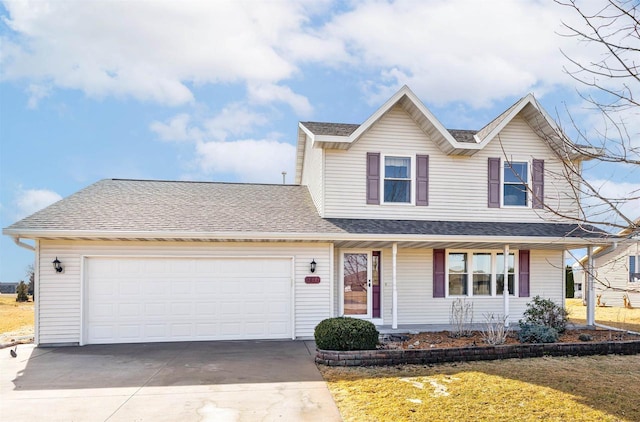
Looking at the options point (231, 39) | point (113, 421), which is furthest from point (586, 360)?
point (231, 39)

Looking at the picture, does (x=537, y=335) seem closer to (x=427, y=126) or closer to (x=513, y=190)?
(x=513, y=190)

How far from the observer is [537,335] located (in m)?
9.98

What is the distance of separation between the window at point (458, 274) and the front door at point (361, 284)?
221 centimetres

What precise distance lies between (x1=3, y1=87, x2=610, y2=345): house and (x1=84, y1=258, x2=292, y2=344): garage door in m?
0.03

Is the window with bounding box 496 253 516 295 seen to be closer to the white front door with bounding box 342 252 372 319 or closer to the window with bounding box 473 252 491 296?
the window with bounding box 473 252 491 296

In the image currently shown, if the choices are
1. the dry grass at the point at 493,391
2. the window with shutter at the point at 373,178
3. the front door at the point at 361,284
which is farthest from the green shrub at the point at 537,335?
the window with shutter at the point at 373,178

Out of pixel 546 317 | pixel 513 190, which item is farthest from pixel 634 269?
pixel 546 317

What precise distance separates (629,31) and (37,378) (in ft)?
32.6

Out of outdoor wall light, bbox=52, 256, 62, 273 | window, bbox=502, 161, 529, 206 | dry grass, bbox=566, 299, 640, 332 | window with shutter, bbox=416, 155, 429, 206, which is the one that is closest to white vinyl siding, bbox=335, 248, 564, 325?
window with shutter, bbox=416, 155, 429, 206

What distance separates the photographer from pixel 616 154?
4574 millimetres

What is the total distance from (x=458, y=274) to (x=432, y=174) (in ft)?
10.1

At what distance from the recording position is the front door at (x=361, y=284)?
12891 mm

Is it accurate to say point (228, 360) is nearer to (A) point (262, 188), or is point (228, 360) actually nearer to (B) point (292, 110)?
(A) point (262, 188)

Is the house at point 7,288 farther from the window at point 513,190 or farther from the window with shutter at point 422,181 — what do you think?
the window at point 513,190
